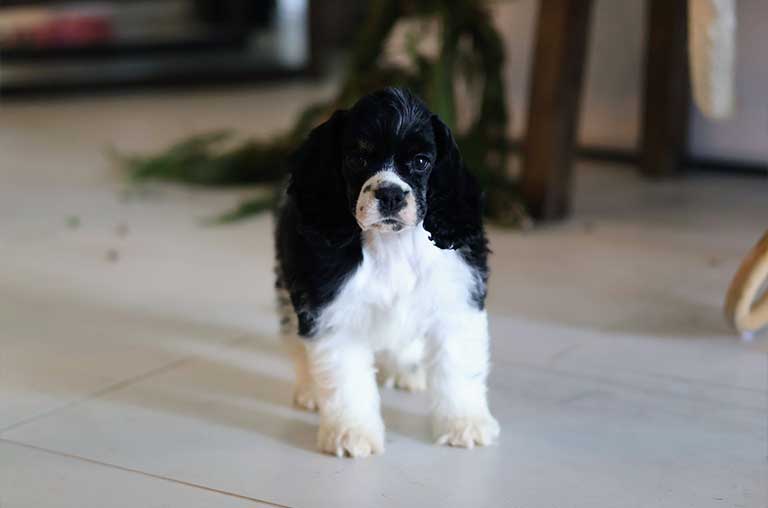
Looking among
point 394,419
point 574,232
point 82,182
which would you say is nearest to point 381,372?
point 394,419

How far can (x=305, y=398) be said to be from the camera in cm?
207

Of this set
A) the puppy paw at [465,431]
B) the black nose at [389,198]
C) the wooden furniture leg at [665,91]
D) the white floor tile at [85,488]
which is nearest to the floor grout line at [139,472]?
the white floor tile at [85,488]

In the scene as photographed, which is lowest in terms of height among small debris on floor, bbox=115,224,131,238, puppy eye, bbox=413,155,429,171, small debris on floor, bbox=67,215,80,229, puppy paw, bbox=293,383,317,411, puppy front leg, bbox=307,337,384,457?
small debris on floor, bbox=67,215,80,229

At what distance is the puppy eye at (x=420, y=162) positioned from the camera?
5.46 ft

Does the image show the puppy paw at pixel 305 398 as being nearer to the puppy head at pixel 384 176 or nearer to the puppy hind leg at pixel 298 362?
the puppy hind leg at pixel 298 362

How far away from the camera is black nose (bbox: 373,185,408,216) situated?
161 centimetres

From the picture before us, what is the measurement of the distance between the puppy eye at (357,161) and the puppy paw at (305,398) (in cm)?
56

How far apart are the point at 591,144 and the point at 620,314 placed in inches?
75.8

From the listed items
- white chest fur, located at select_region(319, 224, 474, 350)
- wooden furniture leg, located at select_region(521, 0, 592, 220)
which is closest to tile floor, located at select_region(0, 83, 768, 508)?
wooden furniture leg, located at select_region(521, 0, 592, 220)

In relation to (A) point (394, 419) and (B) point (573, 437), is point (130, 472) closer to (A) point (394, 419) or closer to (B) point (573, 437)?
(A) point (394, 419)

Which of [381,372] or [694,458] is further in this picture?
[381,372]

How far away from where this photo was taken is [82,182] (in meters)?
4.19

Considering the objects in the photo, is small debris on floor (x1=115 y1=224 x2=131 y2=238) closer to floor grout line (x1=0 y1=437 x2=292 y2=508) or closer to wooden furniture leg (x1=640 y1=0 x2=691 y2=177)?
floor grout line (x1=0 y1=437 x2=292 y2=508)

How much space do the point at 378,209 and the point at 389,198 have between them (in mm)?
24
